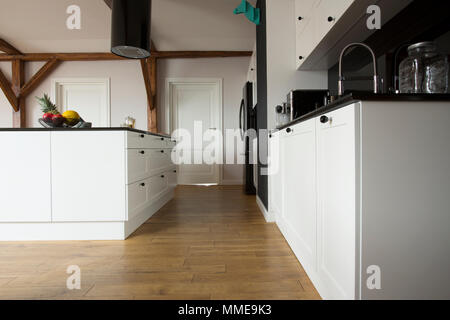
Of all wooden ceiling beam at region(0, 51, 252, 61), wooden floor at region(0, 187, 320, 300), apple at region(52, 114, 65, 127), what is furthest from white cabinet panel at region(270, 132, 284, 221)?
wooden ceiling beam at region(0, 51, 252, 61)

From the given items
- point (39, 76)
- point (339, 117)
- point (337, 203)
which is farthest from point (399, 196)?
point (39, 76)

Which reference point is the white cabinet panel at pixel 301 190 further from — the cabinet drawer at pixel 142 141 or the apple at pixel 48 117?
the apple at pixel 48 117

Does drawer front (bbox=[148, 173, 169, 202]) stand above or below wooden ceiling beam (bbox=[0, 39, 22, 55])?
below

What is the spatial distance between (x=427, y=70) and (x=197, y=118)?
14.6 feet

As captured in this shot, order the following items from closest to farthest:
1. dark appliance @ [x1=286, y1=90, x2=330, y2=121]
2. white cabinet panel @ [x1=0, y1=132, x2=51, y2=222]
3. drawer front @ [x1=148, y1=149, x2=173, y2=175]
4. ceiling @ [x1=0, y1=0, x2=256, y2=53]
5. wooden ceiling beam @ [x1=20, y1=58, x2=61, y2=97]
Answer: white cabinet panel @ [x1=0, y1=132, x2=51, y2=222], dark appliance @ [x1=286, y1=90, x2=330, y2=121], drawer front @ [x1=148, y1=149, x2=173, y2=175], ceiling @ [x1=0, y1=0, x2=256, y2=53], wooden ceiling beam @ [x1=20, y1=58, x2=61, y2=97]

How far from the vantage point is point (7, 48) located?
4.89 meters

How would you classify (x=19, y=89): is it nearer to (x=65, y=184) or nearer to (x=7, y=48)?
(x=7, y=48)

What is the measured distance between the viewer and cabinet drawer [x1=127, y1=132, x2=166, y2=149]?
214 centimetres

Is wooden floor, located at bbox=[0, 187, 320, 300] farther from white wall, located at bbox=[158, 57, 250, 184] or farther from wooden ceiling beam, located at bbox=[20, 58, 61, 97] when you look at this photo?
wooden ceiling beam, located at bbox=[20, 58, 61, 97]

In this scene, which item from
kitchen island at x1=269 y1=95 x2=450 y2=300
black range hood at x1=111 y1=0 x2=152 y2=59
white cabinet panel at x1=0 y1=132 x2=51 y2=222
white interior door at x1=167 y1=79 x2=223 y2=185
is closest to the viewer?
kitchen island at x1=269 y1=95 x2=450 y2=300

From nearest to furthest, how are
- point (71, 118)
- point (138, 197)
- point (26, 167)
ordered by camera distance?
1. point (26, 167)
2. point (71, 118)
3. point (138, 197)

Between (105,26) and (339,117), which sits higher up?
(105,26)

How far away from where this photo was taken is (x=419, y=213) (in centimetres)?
83

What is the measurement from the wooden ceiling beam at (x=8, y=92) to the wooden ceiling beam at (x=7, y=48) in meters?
0.47
